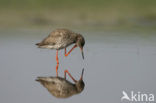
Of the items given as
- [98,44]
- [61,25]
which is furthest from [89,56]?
[61,25]

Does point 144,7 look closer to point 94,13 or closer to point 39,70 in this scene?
point 94,13

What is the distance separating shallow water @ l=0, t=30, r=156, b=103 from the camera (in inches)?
328

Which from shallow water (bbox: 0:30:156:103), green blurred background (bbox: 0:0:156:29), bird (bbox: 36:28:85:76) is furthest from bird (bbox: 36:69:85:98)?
green blurred background (bbox: 0:0:156:29)

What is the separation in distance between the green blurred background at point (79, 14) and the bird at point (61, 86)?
27.3 ft

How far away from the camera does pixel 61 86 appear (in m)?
8.75

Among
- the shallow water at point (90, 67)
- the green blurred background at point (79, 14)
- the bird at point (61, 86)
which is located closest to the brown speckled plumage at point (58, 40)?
the shallow water at point (90, 67)

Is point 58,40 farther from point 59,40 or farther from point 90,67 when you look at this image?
point 90,67

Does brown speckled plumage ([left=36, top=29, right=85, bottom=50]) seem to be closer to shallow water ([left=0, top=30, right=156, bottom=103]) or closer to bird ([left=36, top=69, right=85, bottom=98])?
shallow water ([left=0, top=30, right=156, bottom=103])

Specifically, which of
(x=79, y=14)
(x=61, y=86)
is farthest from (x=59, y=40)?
(x=79, y=14)

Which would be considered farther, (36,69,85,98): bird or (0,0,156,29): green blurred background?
(0,0,156,29): green blurred background

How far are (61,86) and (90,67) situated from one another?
5.90ft

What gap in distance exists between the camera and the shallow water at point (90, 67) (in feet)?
27.3

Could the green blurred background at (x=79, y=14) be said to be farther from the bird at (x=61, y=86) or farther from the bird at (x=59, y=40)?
the bird at (x=61, y=86)

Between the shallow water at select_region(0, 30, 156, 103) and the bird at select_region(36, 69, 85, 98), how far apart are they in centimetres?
12
